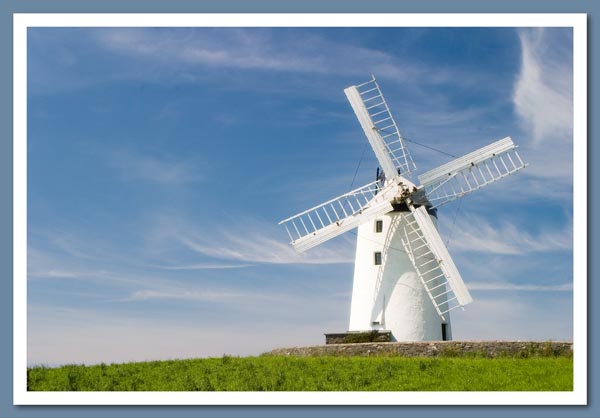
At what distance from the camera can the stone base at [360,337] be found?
2289 cm

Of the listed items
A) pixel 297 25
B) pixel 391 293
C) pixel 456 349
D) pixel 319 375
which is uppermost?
pixel 297 25

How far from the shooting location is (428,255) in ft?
78.0

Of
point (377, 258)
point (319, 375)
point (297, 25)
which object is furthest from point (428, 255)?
point (297, 25)

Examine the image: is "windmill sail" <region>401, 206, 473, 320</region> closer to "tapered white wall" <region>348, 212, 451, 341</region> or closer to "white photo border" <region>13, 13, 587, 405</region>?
"tapered white wall" <region>348, 212, 451, 341</region>

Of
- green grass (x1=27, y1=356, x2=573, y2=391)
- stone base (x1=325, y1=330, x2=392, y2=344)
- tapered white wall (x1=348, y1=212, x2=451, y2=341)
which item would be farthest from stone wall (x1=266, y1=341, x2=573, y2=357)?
tapered white wall (x1=348, y1=212, x2=451, y2=341)

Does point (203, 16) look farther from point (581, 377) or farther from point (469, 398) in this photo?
point (581, 377)

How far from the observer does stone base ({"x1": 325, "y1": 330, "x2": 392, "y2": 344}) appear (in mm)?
22891

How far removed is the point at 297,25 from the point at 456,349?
9513 mm

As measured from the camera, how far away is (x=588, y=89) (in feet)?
50.1

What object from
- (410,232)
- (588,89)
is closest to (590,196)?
(588,89)

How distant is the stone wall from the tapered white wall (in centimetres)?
163

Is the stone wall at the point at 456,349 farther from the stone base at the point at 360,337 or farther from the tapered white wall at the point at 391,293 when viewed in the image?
the tapered white wall at the point at 391,293

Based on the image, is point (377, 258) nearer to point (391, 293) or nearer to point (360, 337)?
point (391, 293)

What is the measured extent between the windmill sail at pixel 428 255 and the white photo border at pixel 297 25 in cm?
767
